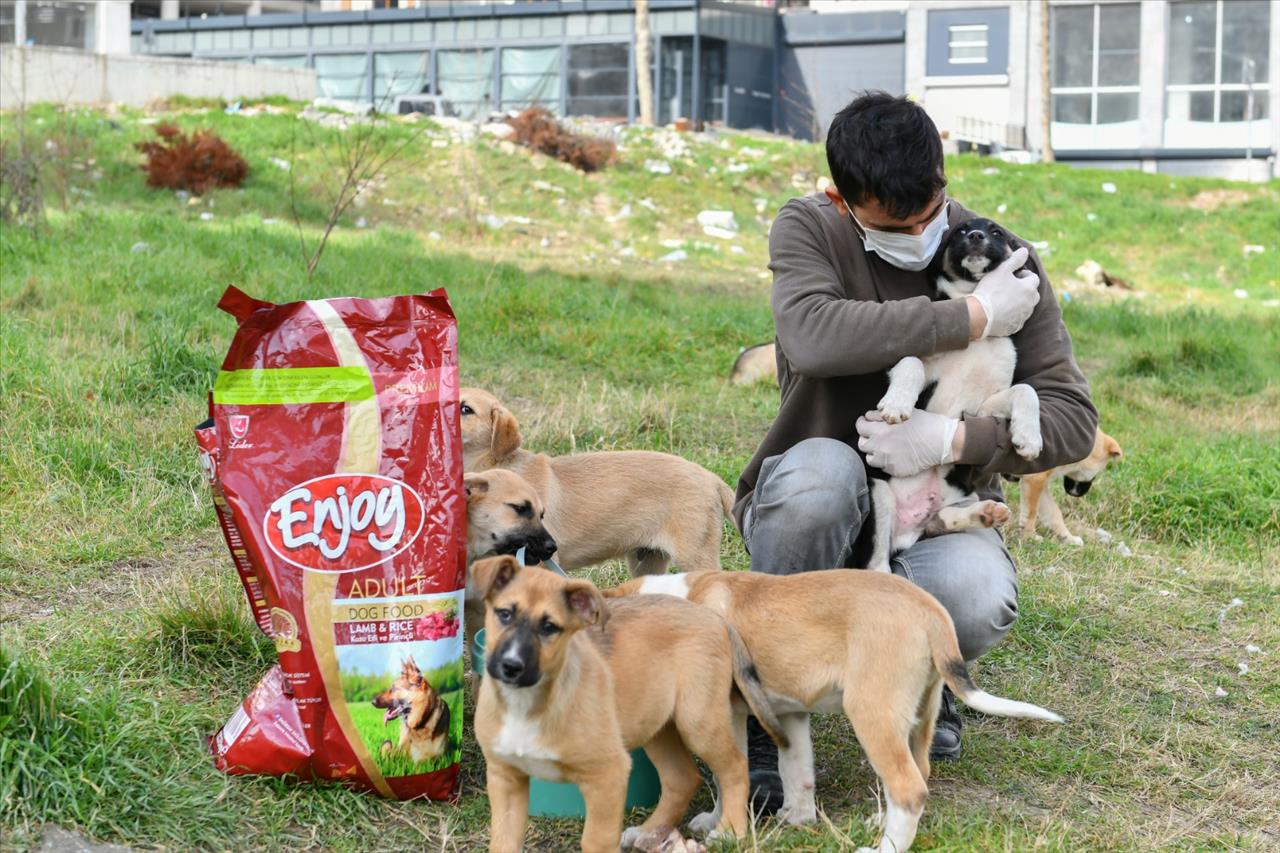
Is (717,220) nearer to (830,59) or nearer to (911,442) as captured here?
(911,442)

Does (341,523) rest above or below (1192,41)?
below

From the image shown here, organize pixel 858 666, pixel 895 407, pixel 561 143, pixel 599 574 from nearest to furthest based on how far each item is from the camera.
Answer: pixel 858 666, pixel 895 407, pixel 599 574, pixel 561 143

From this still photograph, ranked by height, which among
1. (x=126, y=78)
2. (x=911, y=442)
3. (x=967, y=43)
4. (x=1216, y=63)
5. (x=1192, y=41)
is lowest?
(x=911, y=442)

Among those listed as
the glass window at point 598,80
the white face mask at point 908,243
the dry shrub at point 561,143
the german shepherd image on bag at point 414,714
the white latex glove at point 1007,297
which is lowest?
the german shepherd image on bag at point 414,714

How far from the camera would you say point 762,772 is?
3.48 m

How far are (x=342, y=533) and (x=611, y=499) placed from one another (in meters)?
1.59

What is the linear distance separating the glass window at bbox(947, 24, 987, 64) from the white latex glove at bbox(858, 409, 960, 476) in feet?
107

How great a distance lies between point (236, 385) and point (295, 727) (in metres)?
0.82

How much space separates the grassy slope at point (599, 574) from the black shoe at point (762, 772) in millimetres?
142

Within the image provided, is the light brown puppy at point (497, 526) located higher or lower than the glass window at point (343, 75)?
lower

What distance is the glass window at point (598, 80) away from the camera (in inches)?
1350

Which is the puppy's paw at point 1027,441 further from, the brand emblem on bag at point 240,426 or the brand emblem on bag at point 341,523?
the brand emblem on bag at point 240,426

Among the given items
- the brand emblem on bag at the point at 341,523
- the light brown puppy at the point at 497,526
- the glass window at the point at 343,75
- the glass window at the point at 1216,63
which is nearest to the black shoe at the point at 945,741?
the light brown puppy at the point at 497,526

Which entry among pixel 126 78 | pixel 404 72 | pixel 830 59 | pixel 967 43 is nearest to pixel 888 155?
pixel 126 78
